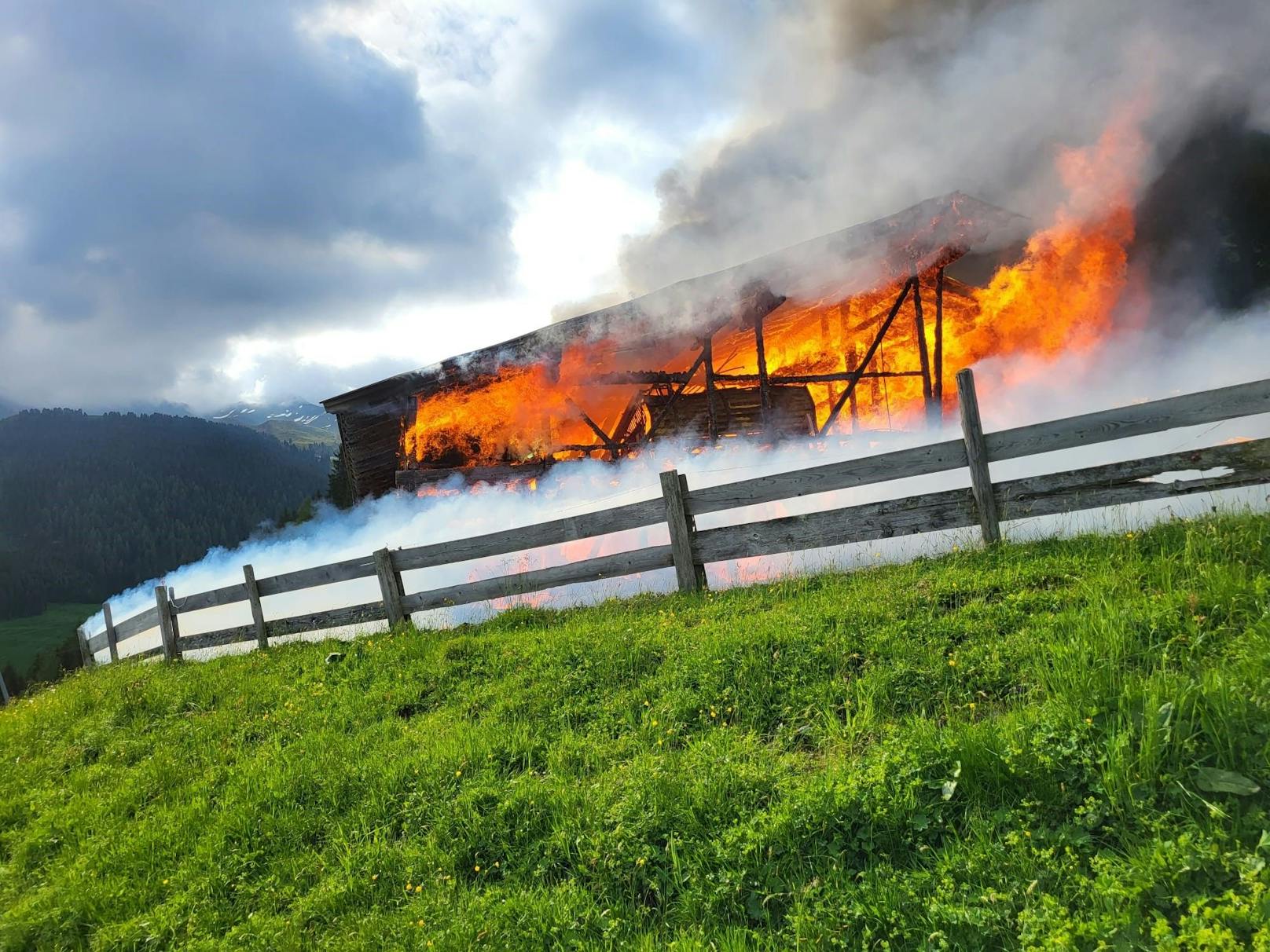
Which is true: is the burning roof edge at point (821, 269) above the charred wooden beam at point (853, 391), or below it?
above

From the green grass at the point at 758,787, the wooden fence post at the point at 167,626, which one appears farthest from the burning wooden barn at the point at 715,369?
the green grass at the point at 758,787

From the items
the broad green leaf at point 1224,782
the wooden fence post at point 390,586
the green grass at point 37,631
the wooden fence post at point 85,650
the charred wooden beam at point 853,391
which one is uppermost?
the charred wooden beam at point 853,391

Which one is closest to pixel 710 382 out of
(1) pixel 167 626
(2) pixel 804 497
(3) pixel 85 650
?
(2) pixel 804 497

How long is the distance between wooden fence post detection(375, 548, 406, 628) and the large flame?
8962 mm

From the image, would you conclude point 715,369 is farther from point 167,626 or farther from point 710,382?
point 167,626

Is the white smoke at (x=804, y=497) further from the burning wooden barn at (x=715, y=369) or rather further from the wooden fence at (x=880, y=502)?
the burning wooden barn at (x=715, y=369)

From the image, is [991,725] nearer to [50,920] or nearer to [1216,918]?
[1216,918]

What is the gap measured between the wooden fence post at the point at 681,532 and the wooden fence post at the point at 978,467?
2.93 metres

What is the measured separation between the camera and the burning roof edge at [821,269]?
13.6 metres

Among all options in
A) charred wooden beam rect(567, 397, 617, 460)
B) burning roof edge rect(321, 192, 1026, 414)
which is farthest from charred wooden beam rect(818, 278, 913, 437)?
charred wooden beam rect(567, 397, 617, 460)

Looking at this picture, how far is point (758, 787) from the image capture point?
325 centimetres

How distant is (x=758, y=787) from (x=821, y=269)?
1326 cm

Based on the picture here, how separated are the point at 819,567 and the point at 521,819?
443 cm

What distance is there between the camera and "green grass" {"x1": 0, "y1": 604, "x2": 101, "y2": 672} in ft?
317
